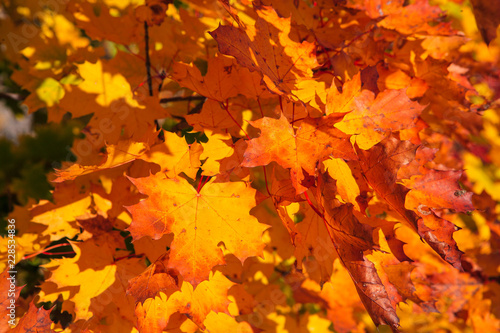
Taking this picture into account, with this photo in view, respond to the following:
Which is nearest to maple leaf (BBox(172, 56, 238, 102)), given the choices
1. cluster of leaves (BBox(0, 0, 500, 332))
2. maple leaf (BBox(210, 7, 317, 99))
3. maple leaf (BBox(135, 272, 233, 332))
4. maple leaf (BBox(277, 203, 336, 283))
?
cluster of leaves (BBox(0, 0, 500, 332))

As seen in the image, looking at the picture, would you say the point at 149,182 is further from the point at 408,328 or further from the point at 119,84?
the point at 408,328

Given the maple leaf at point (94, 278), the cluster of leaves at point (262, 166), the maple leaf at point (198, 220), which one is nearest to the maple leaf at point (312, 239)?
the cluster of leaves at point (262, 166)

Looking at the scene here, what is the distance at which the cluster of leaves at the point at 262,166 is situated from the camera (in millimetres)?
699

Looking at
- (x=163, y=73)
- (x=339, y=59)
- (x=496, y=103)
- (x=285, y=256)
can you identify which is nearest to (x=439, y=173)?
(x=339, y=59)

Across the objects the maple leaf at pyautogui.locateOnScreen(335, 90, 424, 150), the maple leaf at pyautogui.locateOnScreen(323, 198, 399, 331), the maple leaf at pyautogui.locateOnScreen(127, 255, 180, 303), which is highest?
the maple leaf at pyautogui.locateOnScreen(335, 90, 424, 150)

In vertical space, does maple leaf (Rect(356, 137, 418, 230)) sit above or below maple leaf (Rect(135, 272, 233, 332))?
above

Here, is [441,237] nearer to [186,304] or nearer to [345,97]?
[345,97]

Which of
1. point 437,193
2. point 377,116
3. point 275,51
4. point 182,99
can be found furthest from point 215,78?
point 437,193

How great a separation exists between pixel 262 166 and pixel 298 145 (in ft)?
1.18

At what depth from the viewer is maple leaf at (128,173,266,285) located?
70 cm

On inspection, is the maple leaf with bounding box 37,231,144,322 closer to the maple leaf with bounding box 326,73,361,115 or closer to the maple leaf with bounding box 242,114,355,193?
the maple leaf with bounding box 242,114,355,193

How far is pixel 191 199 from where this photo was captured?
0.74 meters

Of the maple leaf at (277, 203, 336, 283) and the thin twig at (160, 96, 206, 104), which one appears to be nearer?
the maple leaf at (277, 203, 336, 283)

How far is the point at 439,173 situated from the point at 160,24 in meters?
0.89
